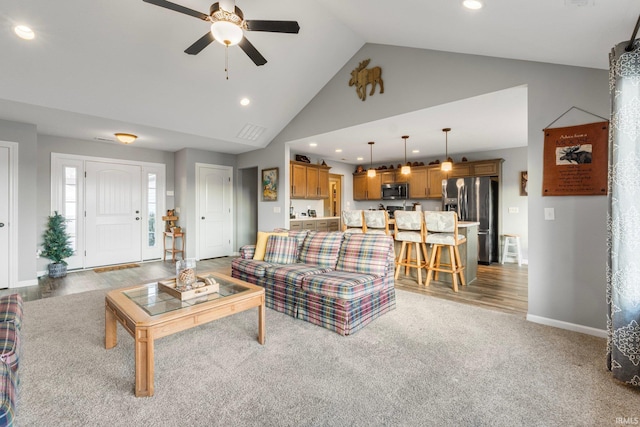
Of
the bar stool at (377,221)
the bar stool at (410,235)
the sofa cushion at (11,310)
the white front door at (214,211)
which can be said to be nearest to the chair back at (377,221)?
the bar stool at (377,221)

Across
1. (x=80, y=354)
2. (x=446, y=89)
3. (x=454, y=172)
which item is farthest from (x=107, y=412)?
(x=454, y=172)

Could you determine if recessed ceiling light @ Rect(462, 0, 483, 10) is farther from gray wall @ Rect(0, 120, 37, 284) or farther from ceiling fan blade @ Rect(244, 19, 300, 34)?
gray wall @ Rect(0, 120, 37, 284)

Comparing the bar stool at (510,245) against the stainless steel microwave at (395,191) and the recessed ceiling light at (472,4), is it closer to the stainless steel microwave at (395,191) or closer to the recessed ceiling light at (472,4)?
the stainless steel microwave at (395,191)

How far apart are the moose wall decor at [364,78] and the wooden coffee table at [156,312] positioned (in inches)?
127

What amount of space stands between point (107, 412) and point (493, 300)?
3859 mm

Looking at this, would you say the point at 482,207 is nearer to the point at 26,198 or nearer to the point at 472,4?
the point at 472,4

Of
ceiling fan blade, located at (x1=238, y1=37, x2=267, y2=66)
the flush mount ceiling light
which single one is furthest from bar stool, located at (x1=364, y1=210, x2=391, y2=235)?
the flush mount ceiling light

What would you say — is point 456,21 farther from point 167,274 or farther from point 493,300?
point 167,274

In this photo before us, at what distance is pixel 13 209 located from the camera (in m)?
4.25

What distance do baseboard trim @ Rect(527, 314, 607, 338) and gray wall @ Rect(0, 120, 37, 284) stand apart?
21.7ft

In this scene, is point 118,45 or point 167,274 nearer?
point 118,45

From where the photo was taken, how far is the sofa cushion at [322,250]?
3.41 metres

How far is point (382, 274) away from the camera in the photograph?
3057mm

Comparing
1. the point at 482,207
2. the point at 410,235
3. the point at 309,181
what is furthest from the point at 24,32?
the point at 482,207
